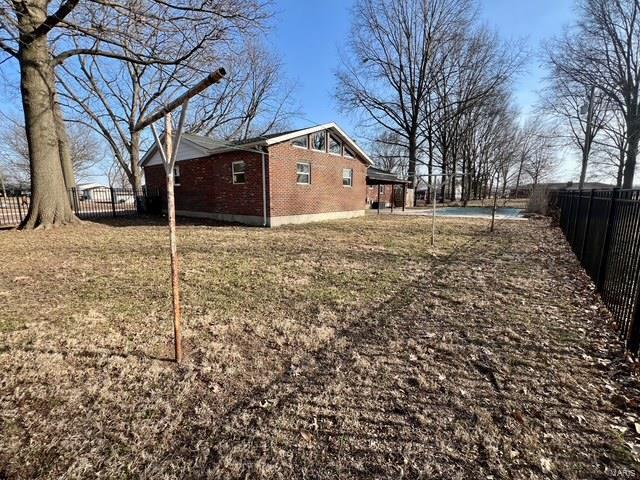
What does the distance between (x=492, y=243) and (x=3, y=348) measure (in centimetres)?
1021

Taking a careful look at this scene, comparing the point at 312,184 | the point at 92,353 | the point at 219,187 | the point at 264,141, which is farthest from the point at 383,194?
the point at 92,353

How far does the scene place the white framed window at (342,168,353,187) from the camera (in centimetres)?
1587

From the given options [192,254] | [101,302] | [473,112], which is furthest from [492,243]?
[473,112]

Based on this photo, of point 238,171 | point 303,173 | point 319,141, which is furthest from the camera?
point 319,141

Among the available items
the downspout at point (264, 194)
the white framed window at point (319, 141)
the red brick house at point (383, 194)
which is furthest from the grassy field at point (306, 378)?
the red brick house at point (383, 194)

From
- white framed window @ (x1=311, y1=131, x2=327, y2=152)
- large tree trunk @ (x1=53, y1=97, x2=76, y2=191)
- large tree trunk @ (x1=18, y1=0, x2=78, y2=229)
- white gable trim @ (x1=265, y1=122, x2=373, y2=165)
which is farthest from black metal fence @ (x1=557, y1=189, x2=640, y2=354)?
large tree trunk @ (x1=53, y1=97, x2=76, y2=191)

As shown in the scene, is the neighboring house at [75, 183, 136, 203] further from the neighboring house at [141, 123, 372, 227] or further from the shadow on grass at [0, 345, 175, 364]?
the shadow on grass at [0, 345, 175, 364]

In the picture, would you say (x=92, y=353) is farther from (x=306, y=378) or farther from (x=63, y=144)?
(x=63, y=144)

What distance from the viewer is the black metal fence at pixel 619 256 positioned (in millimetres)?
3119

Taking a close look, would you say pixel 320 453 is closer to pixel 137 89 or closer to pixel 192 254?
pixel 192 254

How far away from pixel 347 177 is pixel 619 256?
1312 cm

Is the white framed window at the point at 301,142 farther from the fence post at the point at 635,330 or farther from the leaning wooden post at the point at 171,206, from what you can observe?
the fence post at the point at 635,330

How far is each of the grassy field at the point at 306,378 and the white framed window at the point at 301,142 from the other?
859 cm

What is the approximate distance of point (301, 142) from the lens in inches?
504
